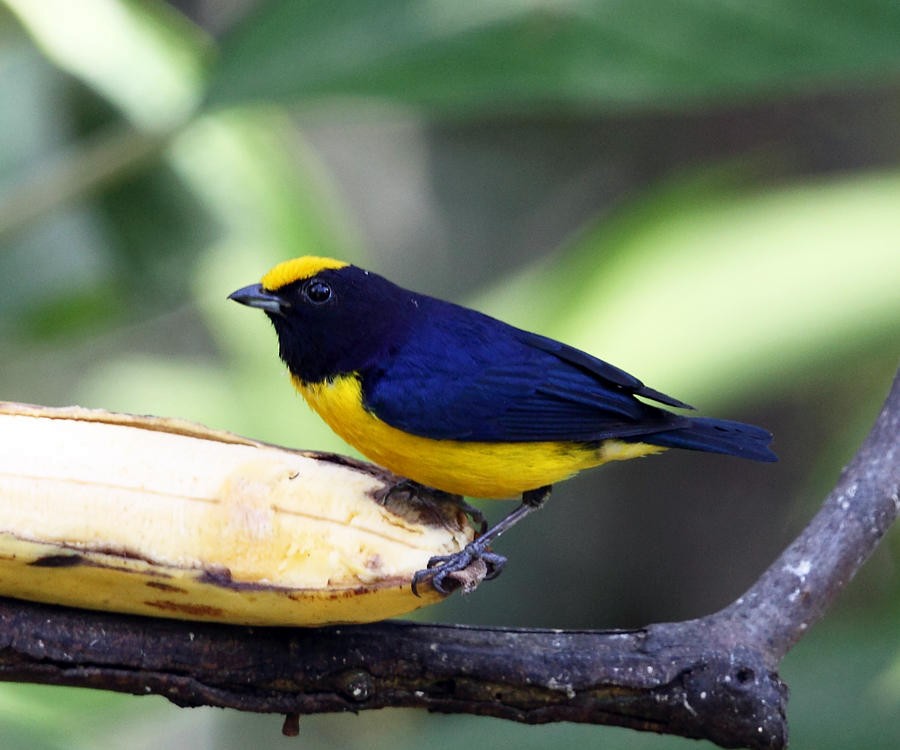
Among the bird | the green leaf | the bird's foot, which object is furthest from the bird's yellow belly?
the green leaf

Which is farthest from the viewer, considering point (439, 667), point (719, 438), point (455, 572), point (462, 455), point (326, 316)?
point (326, 316)

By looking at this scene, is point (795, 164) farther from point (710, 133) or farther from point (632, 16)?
point (632, 16)

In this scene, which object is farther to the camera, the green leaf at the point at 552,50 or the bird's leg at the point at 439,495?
the green leaf at the point at 552,50

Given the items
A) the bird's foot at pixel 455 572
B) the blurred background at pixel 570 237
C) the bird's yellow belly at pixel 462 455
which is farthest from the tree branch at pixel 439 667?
the blurred background at pixel 570 237

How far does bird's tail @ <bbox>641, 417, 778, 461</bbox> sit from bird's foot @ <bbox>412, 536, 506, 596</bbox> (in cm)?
60

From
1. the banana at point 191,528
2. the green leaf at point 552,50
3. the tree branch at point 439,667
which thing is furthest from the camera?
the green leaf at point 552,50

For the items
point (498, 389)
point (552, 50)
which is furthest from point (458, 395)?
point (552, 50)

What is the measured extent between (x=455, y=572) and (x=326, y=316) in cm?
87

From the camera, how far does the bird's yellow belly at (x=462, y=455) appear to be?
2.40m

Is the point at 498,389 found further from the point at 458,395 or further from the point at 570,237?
the point at 570,237

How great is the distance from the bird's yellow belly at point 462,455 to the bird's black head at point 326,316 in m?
0.09

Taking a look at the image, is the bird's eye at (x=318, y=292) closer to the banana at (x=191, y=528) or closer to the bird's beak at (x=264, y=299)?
the bird's beak at (x=264, y=299)

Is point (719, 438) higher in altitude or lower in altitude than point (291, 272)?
lower

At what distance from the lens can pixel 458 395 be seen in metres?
2.47
